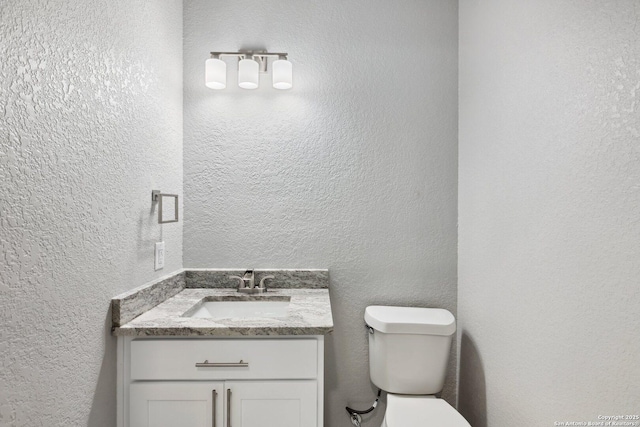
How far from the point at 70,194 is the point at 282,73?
1.17 m

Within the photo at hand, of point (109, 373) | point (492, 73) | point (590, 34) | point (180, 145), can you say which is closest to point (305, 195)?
point (180, 145)

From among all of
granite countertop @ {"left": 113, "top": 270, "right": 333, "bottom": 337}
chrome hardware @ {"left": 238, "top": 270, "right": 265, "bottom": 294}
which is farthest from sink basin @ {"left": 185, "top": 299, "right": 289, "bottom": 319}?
granite countertop @ {"left": 113, "top": 270, "right": 333, "bottom": 337}

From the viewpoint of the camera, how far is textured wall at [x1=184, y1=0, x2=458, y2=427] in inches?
80.8

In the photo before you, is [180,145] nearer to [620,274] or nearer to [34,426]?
[34,426]

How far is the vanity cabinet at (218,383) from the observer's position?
4.52 ft

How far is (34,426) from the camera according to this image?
3.22 ft

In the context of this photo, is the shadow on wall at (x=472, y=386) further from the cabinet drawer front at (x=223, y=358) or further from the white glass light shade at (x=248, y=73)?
the white glass light shade at (x=248, y=73)

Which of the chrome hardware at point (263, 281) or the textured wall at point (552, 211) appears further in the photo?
the chrome hardware at point (263, 281)

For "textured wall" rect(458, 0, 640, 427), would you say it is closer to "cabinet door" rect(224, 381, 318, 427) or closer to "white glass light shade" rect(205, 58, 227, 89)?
"cabinet door" rect(224, 381, 318, 427)

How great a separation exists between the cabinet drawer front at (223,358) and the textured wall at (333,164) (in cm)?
66

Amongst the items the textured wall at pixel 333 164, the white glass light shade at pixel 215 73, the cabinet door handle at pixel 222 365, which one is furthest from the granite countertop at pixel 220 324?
the white glass light shade at pixel 215 73

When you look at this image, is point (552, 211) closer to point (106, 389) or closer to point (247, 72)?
point (247, 72)

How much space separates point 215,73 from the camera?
1.93 m

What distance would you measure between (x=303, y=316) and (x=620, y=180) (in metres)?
1.09
